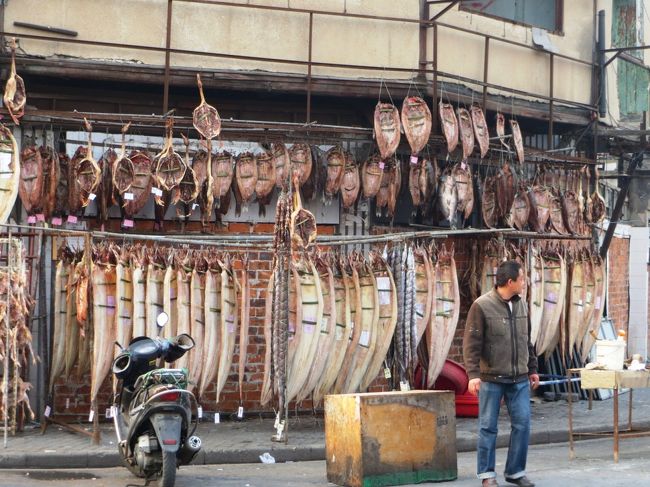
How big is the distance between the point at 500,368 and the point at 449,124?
493cm

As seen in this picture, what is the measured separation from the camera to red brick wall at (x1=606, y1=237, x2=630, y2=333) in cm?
1909

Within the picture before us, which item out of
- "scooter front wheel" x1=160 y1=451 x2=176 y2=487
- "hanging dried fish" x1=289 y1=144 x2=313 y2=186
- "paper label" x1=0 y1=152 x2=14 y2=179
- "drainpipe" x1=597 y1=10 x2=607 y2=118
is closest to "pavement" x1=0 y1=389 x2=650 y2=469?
"scooter front wheel" x1=160 y1=451 x2=176 y2=487

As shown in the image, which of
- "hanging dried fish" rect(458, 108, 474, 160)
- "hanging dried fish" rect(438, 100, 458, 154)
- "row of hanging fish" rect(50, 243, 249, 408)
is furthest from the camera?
"hanging dried fish" rect(458, 108, 474, 160)

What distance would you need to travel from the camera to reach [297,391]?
1223 cm

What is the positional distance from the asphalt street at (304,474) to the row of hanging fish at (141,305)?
3.89 ft

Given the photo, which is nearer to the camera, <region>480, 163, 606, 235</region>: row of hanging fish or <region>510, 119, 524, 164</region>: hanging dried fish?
<region>510, 119, 524, 164</region>: hanging dried fish

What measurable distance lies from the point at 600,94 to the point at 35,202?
8.75m

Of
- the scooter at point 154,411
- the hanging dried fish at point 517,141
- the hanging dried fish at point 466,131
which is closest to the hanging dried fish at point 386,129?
the hanging dried fish at point 466,131

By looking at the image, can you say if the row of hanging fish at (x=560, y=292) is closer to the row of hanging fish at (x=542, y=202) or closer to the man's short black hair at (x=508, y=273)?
the row of hanging fish at (x=542, y=202)

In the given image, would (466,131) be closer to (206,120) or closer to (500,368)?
(206,120)

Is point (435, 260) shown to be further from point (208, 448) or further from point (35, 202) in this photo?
point (35, 202)

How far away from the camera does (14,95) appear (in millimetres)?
12352

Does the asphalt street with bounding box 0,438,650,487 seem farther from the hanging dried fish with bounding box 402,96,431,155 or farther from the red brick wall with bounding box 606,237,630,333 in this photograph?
the red brick wall with bounding box 606,237,630,333

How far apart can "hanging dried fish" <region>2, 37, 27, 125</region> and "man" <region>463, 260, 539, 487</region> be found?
5590 millimetres
